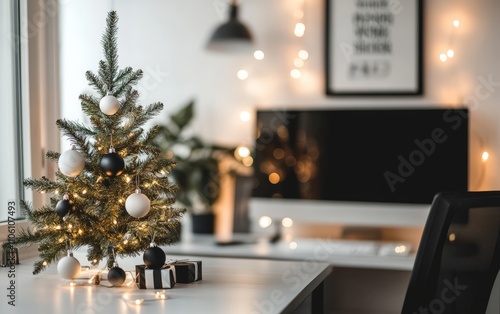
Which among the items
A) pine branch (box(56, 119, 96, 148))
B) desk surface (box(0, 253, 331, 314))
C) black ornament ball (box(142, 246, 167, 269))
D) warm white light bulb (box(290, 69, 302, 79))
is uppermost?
warm white light bulb (box(290, 69, 302, 79))

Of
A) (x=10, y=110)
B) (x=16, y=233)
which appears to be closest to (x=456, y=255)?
(x=16, y=233)

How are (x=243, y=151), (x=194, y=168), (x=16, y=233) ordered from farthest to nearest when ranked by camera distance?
1. (x=243, y=151)
2. (x=194, y=168)
3. (x=16, y=233)

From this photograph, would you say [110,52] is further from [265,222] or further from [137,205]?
[265,222]

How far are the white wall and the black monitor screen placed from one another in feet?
0.48

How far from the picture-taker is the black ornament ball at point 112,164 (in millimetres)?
1607

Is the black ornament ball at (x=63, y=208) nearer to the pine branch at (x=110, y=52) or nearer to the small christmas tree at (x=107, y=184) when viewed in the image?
the small christmas tree at (x=107, y=184)

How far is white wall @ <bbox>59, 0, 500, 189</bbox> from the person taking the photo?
10.8 ft

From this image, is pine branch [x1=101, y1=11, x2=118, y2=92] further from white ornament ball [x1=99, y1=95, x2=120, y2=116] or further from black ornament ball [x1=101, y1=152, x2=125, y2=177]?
black ornament ball [x1=101, y1=152, x2=125, y2=177]

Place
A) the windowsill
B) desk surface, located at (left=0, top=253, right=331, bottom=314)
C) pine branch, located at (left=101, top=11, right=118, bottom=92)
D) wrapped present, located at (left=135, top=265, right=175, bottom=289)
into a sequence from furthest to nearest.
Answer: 1. the windowsill
2. pine branch, located at (left=101, top=11, right=118, bottom=92)
3. wrapped present, located at (left=135, top=265, right=175, bottom=289)
4. desk surface, located at (left=0, top=253, right=331, bottom=314)

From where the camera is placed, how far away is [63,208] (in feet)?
5.28

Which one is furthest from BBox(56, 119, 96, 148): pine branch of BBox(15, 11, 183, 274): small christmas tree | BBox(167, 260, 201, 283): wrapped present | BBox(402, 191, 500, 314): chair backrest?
BBox(402, 191, 500, 314): chair backrest

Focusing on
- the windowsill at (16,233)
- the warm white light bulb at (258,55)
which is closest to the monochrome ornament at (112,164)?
the windowsill at (16,233)

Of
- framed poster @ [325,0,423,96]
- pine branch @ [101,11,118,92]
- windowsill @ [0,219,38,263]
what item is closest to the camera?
pine branch @ [101,11,118,92]

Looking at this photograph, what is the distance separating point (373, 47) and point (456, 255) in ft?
6.36
